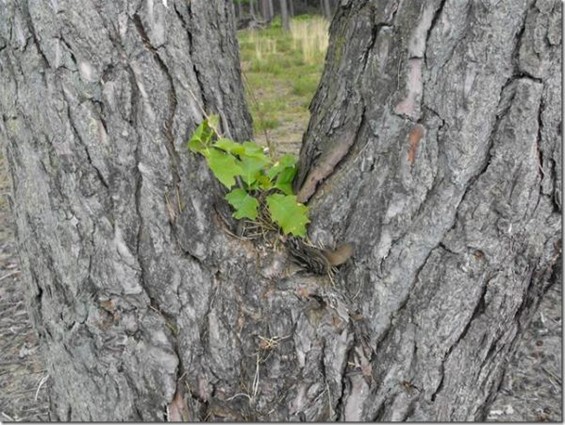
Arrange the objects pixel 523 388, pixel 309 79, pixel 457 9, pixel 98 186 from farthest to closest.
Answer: pixel 309 79
pixel 523 388
pixel 98 186
pixel 457 9

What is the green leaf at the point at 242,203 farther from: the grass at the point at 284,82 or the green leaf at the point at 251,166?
the grass at the point at 284,82

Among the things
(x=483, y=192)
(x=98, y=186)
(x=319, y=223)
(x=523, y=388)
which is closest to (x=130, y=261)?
(x=98, y=186)

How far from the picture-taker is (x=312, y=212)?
4.92ft

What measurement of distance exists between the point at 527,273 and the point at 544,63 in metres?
0.45

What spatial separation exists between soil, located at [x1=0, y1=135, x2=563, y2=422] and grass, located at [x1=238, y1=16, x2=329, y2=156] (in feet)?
5.27

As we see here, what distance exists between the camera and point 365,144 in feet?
4.60

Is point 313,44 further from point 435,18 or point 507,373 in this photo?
Answer: point 435,18

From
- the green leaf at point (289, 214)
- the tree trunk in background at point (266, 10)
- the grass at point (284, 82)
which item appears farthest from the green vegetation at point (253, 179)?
the tree trunk in background at point (266, 10)

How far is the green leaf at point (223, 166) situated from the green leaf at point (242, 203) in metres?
A: 0.06

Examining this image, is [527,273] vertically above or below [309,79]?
above

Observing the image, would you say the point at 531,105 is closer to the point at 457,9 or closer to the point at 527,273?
the point at 457,9

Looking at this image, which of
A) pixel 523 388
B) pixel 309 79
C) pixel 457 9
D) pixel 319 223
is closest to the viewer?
pixel 457 9

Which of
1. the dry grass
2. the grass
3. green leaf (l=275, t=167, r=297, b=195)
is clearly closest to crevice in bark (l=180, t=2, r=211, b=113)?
green leaf (l=275, t=167, r=297, b=195)

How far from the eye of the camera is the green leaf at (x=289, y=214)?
1.45 metres
